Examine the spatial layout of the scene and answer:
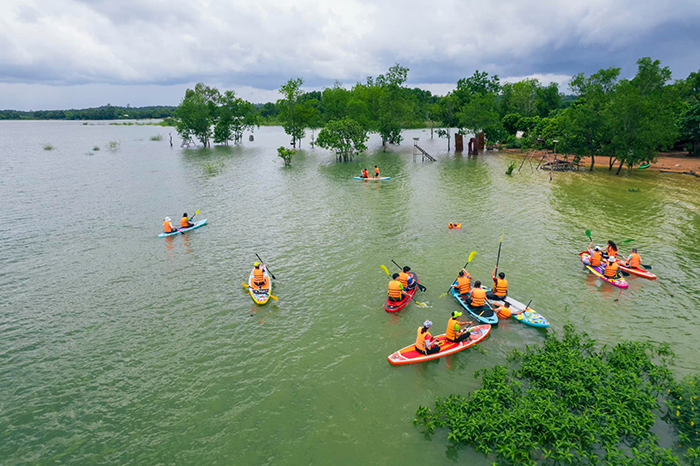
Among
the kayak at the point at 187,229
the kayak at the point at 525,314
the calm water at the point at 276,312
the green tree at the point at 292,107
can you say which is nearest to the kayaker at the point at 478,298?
the kayak at the point at 525,314

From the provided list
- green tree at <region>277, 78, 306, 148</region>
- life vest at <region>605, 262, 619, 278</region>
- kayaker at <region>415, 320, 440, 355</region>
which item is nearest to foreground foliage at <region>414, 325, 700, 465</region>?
kayaker at <region>415, 320, 440, 355</region>

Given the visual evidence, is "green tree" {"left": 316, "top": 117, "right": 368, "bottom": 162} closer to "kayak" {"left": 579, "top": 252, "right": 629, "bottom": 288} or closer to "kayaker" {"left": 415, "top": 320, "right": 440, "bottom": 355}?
"kayak" {"left": 579, "top": 252, "right": 629, "bottom": 288}

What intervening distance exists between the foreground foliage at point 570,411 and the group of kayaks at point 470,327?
74.9 inches

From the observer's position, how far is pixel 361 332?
51.7 ft

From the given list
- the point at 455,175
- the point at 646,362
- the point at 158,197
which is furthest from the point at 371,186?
the point at 646,362

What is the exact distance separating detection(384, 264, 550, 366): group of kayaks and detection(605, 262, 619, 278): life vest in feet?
19.9

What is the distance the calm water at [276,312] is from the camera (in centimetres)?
1106

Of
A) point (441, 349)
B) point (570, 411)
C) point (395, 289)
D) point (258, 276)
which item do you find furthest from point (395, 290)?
point (570, 411)

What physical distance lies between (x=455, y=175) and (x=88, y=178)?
160ft

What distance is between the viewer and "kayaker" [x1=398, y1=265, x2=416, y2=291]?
709 inches

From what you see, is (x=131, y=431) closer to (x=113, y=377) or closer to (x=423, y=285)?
(x=113, y=377)

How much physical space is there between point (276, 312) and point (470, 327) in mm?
8900

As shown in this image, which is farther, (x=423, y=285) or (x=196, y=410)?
(x=423, y=285)

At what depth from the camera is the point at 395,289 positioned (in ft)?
55.9
